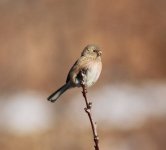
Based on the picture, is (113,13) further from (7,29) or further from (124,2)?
(7,29)

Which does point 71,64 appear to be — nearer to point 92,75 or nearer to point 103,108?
point 103,108

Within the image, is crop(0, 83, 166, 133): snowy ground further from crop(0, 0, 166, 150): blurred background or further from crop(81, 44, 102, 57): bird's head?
crop(81, 44, 102, 57): bird's head

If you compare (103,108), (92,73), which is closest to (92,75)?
(92,73)

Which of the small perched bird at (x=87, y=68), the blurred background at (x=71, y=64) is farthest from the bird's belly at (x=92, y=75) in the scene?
the blurred background at (x=71, y=64)

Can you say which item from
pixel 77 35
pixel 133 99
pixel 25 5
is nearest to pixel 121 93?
pixel 133 99

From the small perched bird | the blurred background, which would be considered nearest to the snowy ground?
the blurred background

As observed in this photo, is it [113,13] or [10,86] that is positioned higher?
[113,13]

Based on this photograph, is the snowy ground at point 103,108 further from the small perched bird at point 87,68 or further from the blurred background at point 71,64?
the small perched bird at point 87,68
